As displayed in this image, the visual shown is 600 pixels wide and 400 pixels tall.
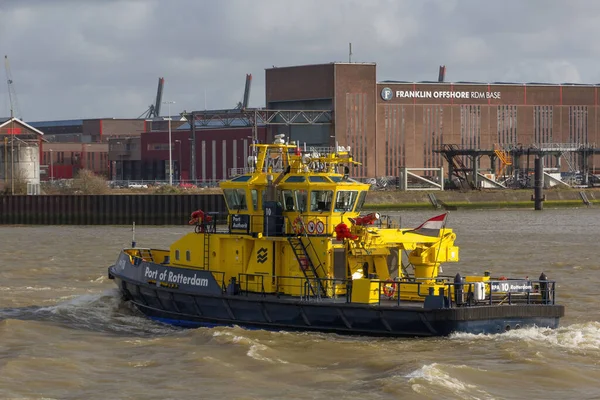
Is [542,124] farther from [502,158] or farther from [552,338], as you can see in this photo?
[552,338]

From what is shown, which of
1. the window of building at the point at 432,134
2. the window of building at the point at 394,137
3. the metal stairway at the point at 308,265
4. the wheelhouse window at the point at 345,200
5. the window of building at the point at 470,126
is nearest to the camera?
the metal stairway at the point at 308,265

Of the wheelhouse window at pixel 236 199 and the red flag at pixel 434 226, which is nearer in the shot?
the red flag at pixel 434 226

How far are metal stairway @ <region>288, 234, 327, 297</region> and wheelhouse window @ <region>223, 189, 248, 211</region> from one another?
1681mm

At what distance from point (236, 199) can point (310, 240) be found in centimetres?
233

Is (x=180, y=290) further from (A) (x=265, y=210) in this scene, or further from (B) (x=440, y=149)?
(B) (x=440, y=149)

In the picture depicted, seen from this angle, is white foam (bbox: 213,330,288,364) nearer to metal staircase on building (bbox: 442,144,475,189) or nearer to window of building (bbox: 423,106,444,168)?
metal staircase on building (bbox: 442,144,475,189)

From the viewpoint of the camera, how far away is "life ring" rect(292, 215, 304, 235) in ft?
79.4

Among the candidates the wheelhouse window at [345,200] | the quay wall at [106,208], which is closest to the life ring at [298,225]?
the wheelhouse window at [345,200]

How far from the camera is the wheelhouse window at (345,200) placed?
2439cm

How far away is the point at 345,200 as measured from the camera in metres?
24.5

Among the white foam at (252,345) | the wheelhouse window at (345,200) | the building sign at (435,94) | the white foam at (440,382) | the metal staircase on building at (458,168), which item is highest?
the building sign at (435,94)

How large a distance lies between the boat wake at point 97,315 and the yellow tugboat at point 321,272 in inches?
31.7

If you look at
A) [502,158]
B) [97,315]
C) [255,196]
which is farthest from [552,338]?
[502,158]

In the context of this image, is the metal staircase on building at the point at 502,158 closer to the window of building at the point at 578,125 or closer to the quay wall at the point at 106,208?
the window of building at the point at 578,125
